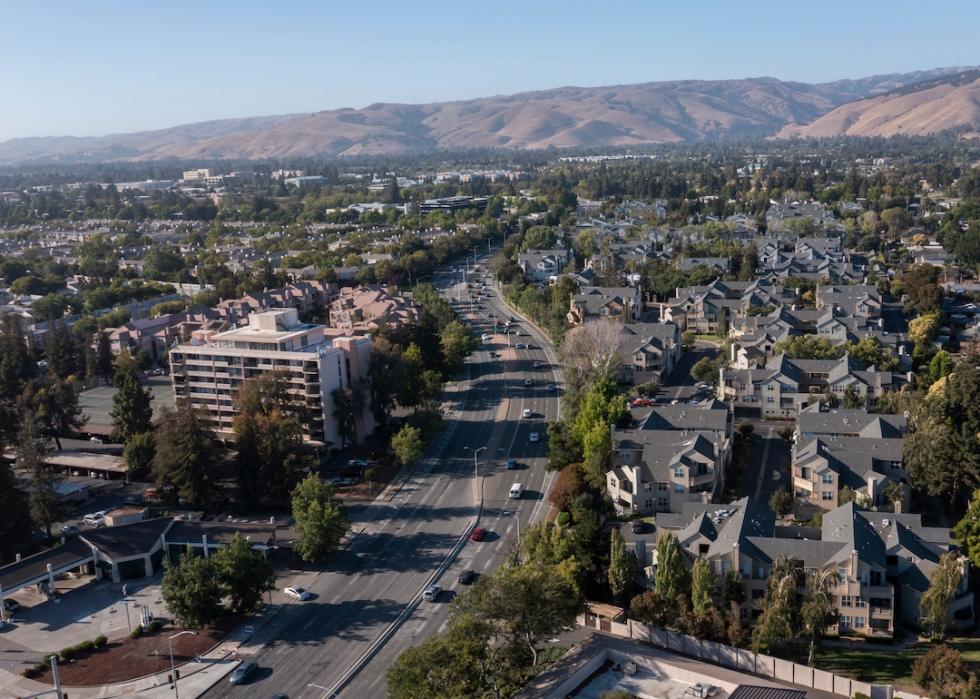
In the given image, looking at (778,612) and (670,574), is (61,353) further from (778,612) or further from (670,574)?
(778,612)

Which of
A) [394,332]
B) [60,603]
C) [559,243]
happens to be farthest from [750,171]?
[60,603]

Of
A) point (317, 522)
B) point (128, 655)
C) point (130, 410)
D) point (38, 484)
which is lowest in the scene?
point (128, 655)

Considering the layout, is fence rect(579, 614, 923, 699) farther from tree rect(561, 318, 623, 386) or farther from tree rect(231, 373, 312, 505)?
tree rect(561, 318, 623, 386)

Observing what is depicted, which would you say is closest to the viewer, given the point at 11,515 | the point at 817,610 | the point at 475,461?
the point at 817,610

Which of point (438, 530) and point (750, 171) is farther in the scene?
point (750, 171)

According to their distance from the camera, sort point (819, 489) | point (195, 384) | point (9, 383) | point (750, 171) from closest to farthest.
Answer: point (819, 489) < point (195, 384) < point (9, 383) < point (750, 171)

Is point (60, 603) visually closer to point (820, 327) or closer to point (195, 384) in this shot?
point (195, 384)

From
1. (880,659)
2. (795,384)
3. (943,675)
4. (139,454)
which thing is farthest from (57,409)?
(943,675)
